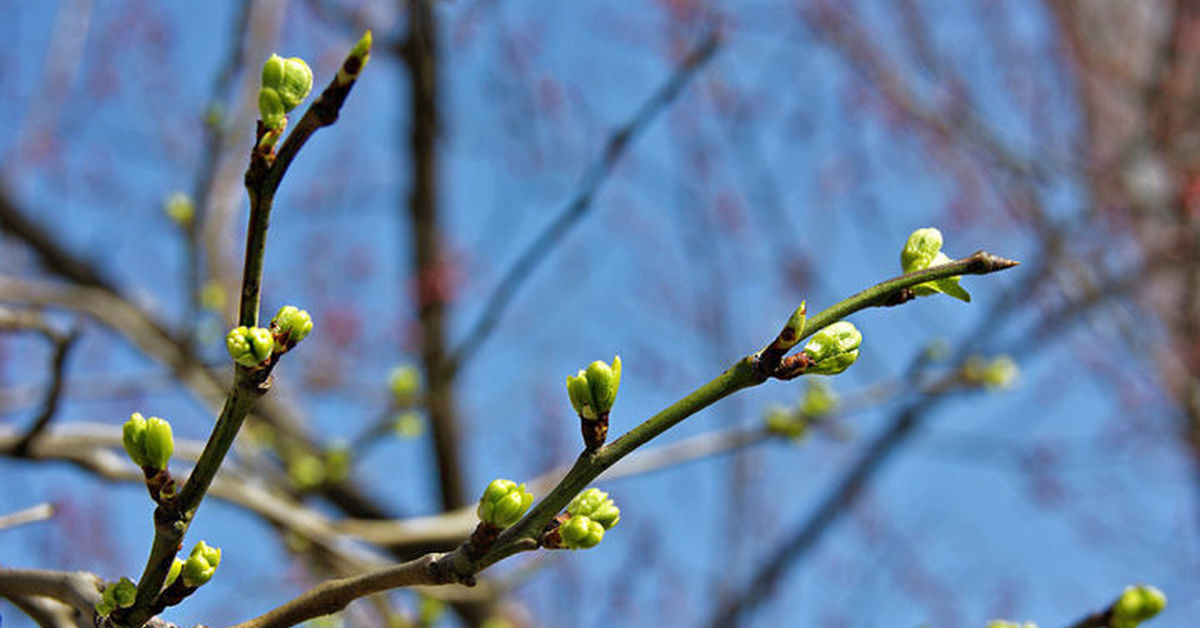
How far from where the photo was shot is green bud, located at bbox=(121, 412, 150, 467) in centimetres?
92

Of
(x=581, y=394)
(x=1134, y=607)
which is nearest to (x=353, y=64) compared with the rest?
(x=581, y=394)

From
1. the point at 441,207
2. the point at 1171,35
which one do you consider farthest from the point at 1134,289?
the point at 441,207

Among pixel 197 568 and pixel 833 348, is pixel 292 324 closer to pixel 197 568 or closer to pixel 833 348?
pixel 197 568

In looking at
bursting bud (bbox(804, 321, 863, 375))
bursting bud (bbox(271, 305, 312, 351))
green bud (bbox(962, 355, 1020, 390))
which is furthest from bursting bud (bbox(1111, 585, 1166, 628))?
green bud (bbox(962, 355, 1020, 390))

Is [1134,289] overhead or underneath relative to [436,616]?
overhead

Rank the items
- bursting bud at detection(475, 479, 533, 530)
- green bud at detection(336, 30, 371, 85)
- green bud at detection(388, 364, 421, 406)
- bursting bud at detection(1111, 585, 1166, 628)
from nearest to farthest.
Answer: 1. green bud at detection(336, 30, 371, 85)
2. bursting bud at detection(475, 479, 533, 530)
3. bursting bud at detection(1111, 585, 1166, 628)
4. green bud at detection(388, 364, 421, 406)

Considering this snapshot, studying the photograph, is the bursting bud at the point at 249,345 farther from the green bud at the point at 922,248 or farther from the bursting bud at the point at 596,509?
the green bud at the point at 922,248

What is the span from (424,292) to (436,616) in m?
3.08

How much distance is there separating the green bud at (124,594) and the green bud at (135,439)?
0.11 meters

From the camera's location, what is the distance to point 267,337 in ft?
2.79

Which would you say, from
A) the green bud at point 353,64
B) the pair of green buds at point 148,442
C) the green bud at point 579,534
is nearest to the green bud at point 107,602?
the pair of green buds at point 148,442

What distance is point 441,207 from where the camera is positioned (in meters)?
5.18

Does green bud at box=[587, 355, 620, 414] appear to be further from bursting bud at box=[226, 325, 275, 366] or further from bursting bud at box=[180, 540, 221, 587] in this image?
bursting bud at box=[180, 540, 221, 587]

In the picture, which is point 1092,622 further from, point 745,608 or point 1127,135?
point 1127,135
